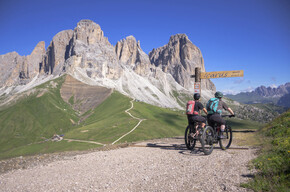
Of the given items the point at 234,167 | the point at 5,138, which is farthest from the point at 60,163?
the point at 5,138

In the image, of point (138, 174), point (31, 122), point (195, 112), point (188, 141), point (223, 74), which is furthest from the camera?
point (31, 122)

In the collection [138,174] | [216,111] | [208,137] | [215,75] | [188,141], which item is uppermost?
[215,75]

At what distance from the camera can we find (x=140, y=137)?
9350 cm

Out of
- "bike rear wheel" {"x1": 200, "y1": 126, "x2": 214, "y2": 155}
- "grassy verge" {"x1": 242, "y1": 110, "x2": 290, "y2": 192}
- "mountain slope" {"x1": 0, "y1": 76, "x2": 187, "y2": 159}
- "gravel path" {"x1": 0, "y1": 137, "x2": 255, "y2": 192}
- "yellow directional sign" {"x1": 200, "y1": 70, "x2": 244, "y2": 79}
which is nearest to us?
"grassy verge" {"x1": 242, "y1": 110, "x2": 290, "y2": 192}

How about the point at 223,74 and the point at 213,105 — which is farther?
the point at 223,74

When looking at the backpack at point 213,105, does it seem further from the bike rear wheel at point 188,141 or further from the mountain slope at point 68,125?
the mountain slope at point 68,125

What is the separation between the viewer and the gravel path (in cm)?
950

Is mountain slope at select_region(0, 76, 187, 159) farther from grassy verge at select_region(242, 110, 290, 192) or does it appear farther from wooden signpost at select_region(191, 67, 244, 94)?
grassy verge at select_region(242, 110, 290, 192)

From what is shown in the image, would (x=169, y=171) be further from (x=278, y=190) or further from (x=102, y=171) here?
(x=278, y=190)

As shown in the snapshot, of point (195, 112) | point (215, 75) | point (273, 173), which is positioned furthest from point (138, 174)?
point (215, 75)

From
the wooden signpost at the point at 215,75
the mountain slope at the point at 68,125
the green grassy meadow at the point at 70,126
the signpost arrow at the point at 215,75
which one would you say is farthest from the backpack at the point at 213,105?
the mountain slope at the point at 68,125

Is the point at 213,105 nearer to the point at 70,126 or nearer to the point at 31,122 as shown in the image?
the point at 70,126

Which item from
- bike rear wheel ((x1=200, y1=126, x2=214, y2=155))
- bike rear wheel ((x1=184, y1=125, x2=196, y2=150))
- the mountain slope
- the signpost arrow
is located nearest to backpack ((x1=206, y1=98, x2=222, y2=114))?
bike rear wheel ((x1=200, y1=126, x2=214, y2=155))

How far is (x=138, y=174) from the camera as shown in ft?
37.1
